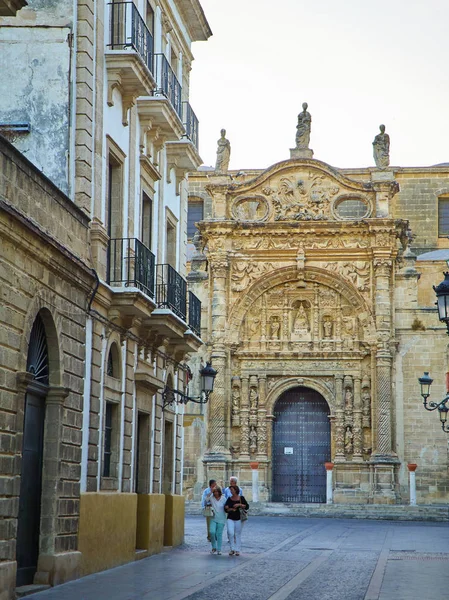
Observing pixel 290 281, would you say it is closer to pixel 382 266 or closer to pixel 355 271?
pixel 355 271

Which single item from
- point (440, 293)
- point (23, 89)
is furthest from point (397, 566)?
point (23, 89)

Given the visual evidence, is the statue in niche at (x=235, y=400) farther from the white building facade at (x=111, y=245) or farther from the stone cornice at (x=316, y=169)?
the white building facade at (x=111, y=245)

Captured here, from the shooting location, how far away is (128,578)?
50.5 ft

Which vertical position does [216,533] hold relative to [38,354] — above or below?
below

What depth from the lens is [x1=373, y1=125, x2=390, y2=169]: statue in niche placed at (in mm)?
41219

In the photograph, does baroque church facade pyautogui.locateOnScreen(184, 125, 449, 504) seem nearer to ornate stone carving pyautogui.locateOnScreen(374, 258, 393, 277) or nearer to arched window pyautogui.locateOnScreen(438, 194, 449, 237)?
ornate stone carving pyautogui.locateOnScreen(374, 258, 393, 277)

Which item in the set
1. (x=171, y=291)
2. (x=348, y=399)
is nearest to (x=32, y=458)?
(x=171, y=291)

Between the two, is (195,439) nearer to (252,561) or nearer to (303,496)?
(303,496)

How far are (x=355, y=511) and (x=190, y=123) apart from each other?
59.3ft

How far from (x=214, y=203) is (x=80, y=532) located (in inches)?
1065

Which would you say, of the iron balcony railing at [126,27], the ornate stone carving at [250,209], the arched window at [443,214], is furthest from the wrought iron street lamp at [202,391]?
the arched window at [443,214]

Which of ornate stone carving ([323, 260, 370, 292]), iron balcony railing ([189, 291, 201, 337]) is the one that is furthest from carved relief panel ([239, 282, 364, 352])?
iron balcony railing ([189, 291, 201, 337])

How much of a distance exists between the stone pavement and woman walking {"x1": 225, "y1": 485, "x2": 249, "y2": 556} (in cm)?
30

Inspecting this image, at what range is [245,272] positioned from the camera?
4141cm
